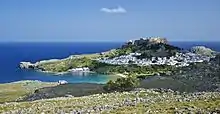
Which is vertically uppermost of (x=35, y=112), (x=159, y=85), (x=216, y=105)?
(x=216, y=105)

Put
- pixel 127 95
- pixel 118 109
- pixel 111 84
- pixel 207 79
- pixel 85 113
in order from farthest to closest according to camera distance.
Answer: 1. pixel 207 79
2. pixel 111 84
3. pixel 127 95
4. pixel 118 109
5. pixel 85 113

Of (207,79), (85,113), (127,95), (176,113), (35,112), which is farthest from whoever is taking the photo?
(207,79)

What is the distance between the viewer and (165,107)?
32.9 meters

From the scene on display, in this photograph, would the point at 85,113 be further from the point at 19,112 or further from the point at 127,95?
the point at 127,95

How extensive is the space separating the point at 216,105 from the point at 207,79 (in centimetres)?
5305

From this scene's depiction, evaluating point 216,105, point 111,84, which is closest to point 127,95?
point 216,105

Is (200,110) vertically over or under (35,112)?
over

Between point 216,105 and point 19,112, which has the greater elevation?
point 216,105

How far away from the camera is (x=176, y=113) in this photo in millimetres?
29172

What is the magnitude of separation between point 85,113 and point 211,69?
242 feet

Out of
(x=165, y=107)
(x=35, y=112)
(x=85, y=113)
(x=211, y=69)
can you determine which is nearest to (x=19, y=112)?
(x=35, y=112)

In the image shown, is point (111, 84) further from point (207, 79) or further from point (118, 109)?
point (118, 109)

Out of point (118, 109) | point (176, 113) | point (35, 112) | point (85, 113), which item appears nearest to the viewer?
point (176, 113)

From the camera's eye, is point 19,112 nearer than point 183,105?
No
